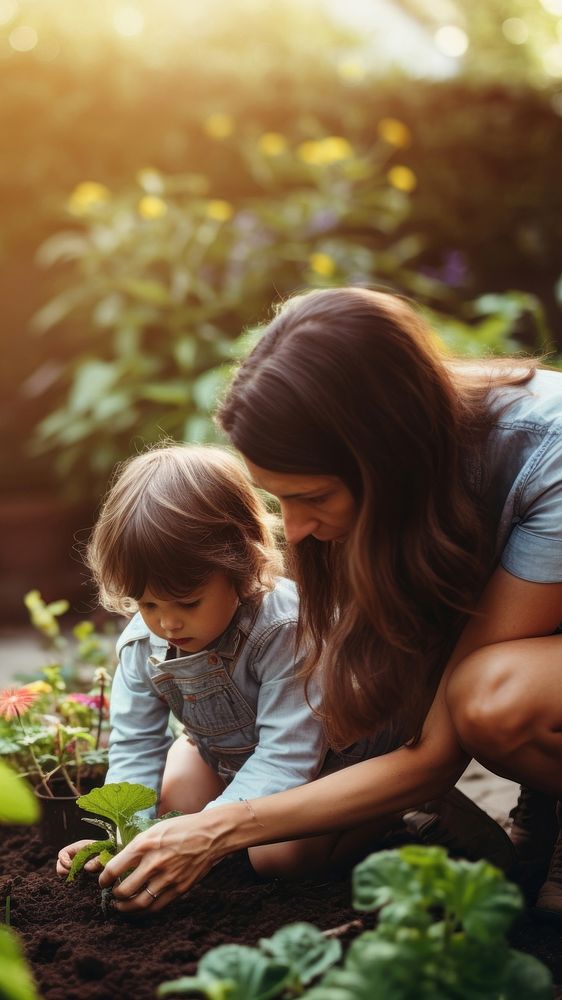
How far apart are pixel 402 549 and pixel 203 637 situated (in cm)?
54

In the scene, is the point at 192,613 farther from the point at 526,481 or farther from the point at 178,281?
the point at 178,281

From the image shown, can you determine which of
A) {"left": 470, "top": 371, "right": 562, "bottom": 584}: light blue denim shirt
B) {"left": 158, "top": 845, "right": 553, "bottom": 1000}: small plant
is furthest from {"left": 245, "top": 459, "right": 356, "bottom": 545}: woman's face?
{"left": 158, "top": 845, "right": 553, "bottom": 1000}: small plant

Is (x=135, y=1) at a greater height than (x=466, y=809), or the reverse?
(x=135, y=1)

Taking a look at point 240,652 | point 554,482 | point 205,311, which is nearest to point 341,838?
point 240,652

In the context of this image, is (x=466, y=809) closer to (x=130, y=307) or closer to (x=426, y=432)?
(x=426, y=432)

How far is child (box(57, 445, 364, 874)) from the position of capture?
194 cm

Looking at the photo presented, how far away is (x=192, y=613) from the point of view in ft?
6.49

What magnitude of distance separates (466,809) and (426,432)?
83 cm

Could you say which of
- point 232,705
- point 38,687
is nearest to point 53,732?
point 38,687

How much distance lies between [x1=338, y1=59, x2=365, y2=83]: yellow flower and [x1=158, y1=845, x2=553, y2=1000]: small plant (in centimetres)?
487

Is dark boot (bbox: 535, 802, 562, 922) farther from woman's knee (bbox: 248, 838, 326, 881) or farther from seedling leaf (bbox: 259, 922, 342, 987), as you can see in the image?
seedling leaf (bbox: 259, 922, 342, 987)

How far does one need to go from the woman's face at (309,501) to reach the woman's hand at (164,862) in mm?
520

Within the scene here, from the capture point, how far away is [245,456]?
162 cm

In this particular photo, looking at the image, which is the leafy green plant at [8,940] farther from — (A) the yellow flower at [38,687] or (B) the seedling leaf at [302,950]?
(A) the yellow flower at [38,687]
